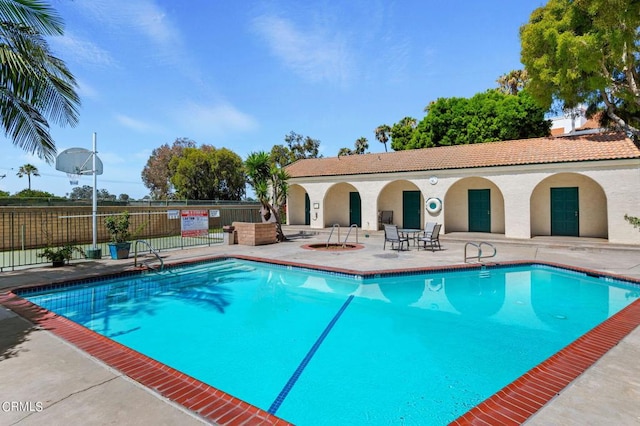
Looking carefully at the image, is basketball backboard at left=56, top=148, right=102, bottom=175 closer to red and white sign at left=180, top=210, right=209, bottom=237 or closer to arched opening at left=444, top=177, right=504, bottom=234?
red and white sign at left=180, top=210, right=209, bottom=237

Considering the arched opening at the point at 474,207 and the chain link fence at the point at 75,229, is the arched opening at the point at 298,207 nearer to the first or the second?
the chain link fence at the point at 75,229

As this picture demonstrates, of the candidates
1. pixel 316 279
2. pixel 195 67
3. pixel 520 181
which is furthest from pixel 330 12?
pixel 520 181

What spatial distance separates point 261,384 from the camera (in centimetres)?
423

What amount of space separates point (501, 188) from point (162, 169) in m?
38.9

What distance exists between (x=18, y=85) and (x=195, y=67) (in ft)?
29.3

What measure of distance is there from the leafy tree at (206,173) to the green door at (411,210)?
21491 millimetres

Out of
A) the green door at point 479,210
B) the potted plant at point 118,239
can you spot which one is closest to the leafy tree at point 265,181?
the potted plant at point 118,239

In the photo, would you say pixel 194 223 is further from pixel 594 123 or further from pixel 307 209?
pixel 594 123

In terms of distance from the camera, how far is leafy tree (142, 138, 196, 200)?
41.2 meters

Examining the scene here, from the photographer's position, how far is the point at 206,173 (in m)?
35.0

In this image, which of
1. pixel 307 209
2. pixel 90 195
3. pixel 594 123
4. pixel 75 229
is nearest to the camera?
pixel 75 229

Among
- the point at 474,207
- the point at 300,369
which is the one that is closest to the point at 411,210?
the point at 474,207

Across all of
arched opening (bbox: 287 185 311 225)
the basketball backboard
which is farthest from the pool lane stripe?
arched opening (bbox: 287 185 311 225)

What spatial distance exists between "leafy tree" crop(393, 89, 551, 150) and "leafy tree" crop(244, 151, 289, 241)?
18.8 metres
